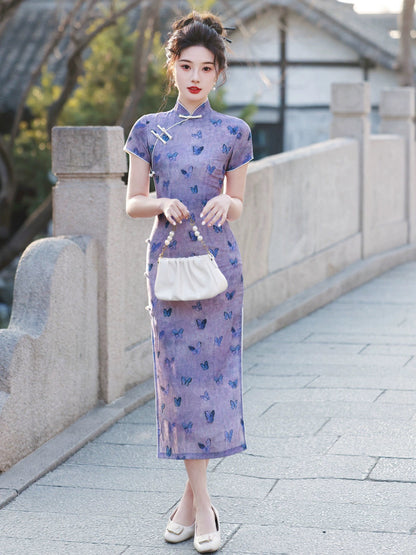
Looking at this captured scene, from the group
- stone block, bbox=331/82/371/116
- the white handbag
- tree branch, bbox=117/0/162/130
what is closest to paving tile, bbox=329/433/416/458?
the white handbag

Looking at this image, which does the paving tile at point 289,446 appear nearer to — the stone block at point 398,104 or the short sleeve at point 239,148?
the short sleeve at point 239,148

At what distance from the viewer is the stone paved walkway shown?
3.89 meters

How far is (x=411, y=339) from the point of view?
7.26 metres

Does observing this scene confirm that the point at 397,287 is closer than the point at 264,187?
No

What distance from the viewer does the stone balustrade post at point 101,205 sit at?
17.6ft

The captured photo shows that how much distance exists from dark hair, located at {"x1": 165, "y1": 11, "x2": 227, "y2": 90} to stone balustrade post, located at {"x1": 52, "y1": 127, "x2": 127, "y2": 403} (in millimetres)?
1600

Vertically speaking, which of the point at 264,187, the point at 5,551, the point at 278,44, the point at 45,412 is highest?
the point at 278,44

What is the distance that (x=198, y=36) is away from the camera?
373 centimetres

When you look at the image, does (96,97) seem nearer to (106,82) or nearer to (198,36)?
(106,82)

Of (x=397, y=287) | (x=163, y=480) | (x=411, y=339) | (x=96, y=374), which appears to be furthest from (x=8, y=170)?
(x=163, y=480)

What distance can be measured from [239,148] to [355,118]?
648cm

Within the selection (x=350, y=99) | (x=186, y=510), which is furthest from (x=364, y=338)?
(x=186, y=510)

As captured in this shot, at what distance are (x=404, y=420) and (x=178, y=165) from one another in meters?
2.18

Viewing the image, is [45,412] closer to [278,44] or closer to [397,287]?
[397,287]
